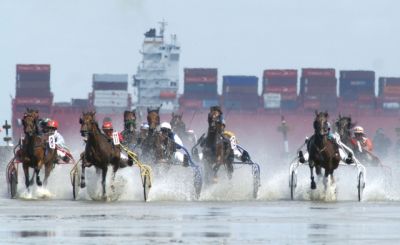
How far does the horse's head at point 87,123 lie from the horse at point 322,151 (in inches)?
209

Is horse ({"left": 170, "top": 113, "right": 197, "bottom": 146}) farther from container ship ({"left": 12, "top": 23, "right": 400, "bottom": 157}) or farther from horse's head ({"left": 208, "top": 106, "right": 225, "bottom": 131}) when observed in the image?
container ship ({"left": 12, "top": 23, "right": 400, "bottom": 157})

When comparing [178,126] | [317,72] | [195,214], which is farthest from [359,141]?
[317,72]

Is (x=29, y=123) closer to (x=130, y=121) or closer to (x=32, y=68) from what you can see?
(x=130, y=121)

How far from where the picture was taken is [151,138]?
35.2m

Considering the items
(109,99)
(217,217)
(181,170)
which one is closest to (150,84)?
(109,99)

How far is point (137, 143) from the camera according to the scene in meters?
36.2

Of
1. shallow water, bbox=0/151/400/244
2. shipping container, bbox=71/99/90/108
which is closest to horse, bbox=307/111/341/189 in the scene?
shallow water, bbox=0/151/400/244

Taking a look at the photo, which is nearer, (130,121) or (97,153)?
(97,153)

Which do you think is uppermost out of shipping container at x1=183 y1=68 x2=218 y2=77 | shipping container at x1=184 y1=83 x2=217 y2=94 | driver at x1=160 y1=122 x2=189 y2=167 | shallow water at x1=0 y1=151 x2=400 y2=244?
shipping container at x1=183 y1=68 x2=218 y2=77

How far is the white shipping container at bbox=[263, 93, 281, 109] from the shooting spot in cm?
14488

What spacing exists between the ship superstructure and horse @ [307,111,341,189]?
124834 millimetres

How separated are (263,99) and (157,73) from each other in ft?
64.0

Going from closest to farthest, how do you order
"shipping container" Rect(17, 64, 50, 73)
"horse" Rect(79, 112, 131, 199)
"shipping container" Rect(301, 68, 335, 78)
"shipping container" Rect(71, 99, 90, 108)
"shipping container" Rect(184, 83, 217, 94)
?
"horse" Rect(79, 112, 131, 199), "shipping container" Rect(184, 83, 217, 94), "shipping container" Rect(301, 68, 335, 78), "shipping container" Rect(17, 64, 50, 73), "shipping container" Rect(71, 99, 90, 108)

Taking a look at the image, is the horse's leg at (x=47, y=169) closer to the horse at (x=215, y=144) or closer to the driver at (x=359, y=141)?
the horse at (x=215, y=144)
